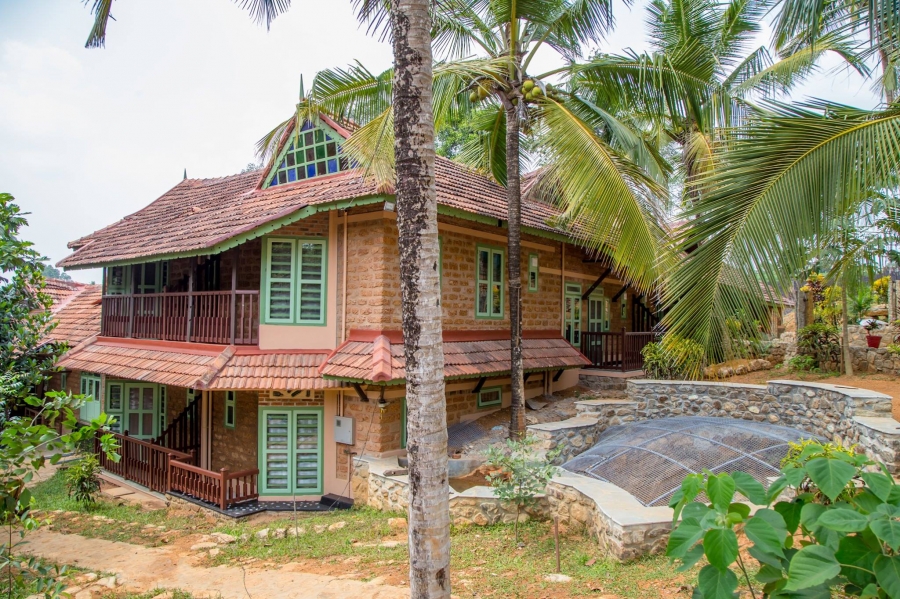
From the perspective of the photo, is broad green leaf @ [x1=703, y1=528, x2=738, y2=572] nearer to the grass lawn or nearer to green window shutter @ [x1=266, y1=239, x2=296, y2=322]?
the grass lawn

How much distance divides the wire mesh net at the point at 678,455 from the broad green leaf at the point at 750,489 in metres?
4.51

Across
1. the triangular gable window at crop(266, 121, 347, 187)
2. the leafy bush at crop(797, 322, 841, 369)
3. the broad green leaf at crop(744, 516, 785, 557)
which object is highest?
the triangular gable window at crop(266, 121, 347, 187)

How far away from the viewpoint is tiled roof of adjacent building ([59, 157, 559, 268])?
10.5 meters

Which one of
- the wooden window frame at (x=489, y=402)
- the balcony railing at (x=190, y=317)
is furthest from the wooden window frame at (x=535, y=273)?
the balcony railing at (x=190, y=317)

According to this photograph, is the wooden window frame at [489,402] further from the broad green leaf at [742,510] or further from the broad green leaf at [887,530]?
the broad green leaf at [887,530]

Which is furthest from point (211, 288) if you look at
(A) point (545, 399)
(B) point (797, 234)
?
(B) point (797, 234)

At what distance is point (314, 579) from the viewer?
6621mm

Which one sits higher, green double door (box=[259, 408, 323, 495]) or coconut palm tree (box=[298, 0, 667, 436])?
coconut palm tree (box=[298, 0, 667, 436])

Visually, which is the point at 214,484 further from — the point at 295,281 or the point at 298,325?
the point at 295,281

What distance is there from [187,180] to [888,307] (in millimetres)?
23772

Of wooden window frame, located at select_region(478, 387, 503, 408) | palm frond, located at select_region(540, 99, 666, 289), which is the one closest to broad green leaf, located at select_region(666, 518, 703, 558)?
palm frond, located at select_region(540, 99, 666, 289)

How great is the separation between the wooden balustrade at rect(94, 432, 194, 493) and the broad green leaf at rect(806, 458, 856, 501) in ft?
37.7

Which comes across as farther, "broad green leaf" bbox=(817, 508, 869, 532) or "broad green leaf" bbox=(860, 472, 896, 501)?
"broad green leaf" bbox=(860, 472, 896, 501)

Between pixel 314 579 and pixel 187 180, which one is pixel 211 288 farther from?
pixel 314 579
